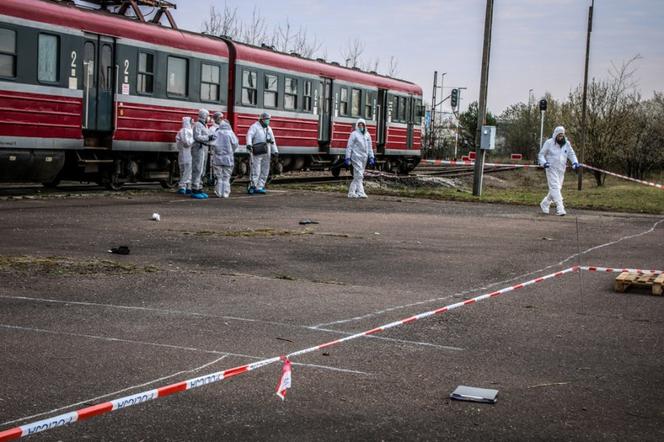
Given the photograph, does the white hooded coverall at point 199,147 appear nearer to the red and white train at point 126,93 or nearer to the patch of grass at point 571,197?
the red and white train at point 126,93

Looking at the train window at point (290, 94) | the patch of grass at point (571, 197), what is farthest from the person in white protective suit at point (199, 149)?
the train window at point (290, 94)

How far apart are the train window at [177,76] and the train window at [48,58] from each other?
3.89 m

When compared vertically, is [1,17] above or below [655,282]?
above

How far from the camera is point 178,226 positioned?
632 inches

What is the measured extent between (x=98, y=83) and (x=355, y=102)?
43.7 feet

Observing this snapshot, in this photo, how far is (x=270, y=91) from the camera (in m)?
28.0

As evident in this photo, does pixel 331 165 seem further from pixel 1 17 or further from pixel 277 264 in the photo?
pixel 277 264

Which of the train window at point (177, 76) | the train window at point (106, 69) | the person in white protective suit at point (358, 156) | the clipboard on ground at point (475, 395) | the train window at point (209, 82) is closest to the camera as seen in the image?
the clipboard on ground at point (475, 395)

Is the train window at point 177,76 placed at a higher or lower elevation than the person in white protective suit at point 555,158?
higher

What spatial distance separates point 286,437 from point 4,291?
507 centimetres

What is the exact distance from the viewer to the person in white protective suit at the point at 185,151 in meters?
23.1

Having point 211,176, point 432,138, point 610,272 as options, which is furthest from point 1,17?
point 432,138

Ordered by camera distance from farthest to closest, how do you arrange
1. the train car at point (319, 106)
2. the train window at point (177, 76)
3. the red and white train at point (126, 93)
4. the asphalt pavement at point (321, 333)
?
the train car at point (319, 106), the train window at point (177, 76), the red and white train at point (126, 93), the asphalt pavement at point (321, 333)

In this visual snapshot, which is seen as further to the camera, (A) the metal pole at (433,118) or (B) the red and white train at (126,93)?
(A) the metal pole at (433,118)
